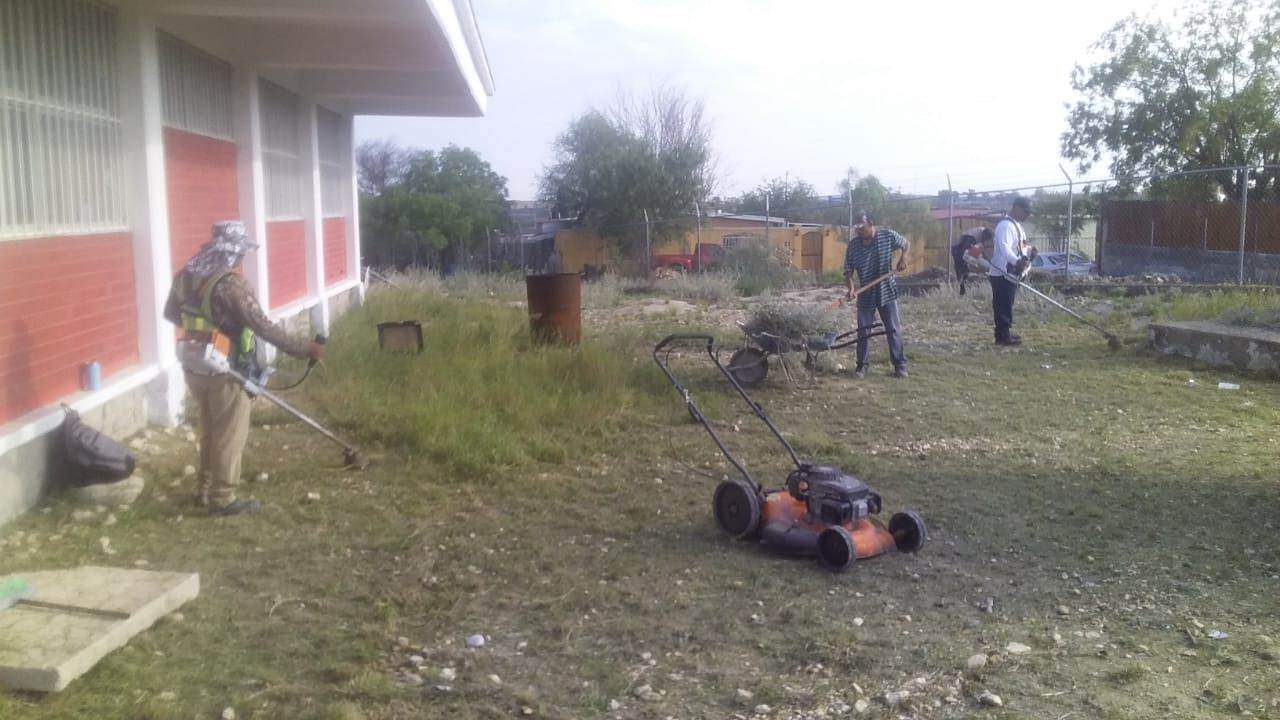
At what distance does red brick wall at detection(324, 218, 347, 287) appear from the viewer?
670 inches

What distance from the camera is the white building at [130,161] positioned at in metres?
6.75

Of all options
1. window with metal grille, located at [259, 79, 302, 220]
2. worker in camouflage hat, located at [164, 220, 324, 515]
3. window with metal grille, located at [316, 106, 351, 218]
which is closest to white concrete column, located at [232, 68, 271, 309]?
window with metal grille, located at [259, 79, 302, 220]

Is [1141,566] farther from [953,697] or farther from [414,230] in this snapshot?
[414,230]

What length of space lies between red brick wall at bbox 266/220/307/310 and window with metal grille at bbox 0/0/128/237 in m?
4.31

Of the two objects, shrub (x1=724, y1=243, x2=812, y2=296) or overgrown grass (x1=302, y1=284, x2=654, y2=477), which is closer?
overgrown grass (x1=302, y1=284, x2=654, y2=477)

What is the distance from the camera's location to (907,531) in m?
6.09

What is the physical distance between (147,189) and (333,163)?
9.96 meters

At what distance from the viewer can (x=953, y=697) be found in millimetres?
4402

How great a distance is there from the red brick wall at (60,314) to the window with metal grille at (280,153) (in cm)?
500

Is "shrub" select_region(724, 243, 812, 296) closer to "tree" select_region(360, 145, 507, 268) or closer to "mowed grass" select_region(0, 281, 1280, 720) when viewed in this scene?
"tree" select_region(360, 145, 507, 268)

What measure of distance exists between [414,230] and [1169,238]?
→ 20.3 m

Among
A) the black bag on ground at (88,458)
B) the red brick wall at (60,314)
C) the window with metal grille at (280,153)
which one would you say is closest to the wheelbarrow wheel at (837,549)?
the black bag on ground at (88,458)

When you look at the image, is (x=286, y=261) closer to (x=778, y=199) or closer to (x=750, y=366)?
(x=750, y=366)

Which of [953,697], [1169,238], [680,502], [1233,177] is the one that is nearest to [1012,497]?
[680,502]
